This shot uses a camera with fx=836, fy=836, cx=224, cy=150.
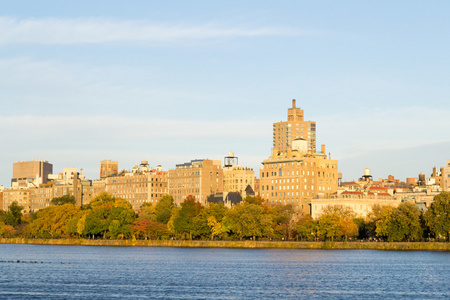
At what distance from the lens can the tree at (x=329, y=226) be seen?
7175 inches

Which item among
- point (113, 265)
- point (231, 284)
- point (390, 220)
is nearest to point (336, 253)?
point (390, 220)

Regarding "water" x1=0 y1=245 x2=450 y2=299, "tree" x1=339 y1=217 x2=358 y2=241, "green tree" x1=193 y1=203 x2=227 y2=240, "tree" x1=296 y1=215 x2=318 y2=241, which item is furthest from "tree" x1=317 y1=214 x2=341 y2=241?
"green tree" x1=193 y1=203 x2=227 y2=240

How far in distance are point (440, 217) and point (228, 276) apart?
230ft

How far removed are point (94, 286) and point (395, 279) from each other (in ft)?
128

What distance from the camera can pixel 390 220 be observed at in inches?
6850

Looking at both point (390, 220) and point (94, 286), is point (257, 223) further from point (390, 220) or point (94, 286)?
point (94, 286)

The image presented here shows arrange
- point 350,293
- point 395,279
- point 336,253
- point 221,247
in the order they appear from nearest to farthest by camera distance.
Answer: point 350,293
point 395,279
point 336,253
point 221,247

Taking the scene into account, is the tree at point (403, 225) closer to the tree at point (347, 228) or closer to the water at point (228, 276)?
the tree at point (347, 228)

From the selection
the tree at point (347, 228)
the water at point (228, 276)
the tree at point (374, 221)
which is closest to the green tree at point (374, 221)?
the tree at point (374, 221)

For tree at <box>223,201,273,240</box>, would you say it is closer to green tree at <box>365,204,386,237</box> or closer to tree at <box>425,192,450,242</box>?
green tree at <box>365,204,386,237</box>

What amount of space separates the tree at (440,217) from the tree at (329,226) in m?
21.1

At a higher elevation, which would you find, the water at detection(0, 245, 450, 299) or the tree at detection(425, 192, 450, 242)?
the tree at detection(425, 192, 450, 242)

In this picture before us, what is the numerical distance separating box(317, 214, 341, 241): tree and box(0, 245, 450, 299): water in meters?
22.8

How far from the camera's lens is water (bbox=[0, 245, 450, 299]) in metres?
91.6
